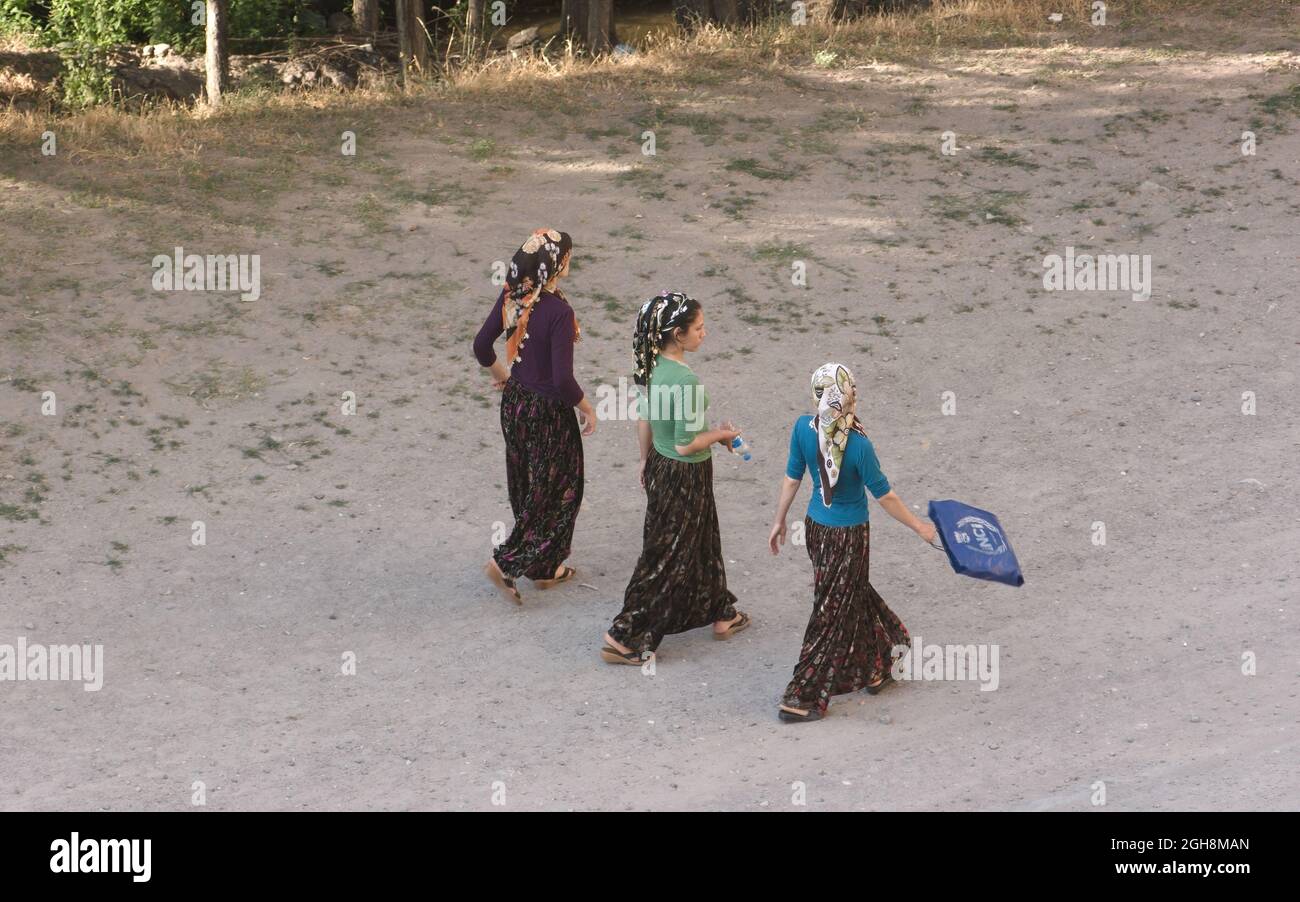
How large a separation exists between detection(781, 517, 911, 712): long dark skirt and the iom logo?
1.48 ft

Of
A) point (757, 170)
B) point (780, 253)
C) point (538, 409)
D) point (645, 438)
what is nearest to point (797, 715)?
point (645, 438)

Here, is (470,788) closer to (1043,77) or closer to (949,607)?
(949,607)

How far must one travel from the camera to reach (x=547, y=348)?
768 cm

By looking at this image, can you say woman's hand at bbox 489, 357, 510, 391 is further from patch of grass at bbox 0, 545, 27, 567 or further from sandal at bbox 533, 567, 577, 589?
patch of grass at bbox 0, 545, 27, 567

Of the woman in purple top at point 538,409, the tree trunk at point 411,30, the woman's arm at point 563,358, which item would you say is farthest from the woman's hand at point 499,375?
the tree trunk at point 411,30

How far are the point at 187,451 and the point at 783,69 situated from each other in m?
8.42

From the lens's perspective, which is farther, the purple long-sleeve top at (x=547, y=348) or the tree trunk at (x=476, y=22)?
the tree trunk at (x=476, y=22)

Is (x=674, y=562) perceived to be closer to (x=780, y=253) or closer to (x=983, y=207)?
(x=780, y=253)

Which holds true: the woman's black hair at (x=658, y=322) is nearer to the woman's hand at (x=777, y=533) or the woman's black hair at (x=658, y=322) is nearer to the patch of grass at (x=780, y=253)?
the woman's hand at (x=777, y=533)

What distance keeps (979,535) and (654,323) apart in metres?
1.83

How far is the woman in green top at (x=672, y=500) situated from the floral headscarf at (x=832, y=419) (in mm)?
569

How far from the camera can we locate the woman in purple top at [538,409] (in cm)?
759

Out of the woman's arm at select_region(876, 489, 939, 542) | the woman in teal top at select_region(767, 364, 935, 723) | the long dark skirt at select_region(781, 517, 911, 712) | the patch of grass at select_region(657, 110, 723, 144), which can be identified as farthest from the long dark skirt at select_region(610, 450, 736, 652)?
the patch of grass at select_region(657, 110, 723, 144)

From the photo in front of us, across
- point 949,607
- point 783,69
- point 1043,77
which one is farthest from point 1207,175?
point 949,607
